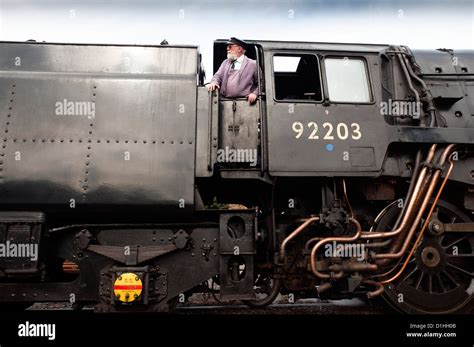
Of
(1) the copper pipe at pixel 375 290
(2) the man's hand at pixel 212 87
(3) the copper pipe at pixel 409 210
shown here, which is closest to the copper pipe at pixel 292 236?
(3) the copper pipe at pixel 409 210

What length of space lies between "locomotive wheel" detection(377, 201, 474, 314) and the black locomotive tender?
2 centimetres

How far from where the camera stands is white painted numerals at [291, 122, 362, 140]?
399cm

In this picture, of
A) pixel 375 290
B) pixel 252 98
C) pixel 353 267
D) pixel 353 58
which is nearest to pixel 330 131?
pixel 252 98

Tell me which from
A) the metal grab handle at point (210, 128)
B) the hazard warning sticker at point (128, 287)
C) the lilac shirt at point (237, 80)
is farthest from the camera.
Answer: the lilac shirt at point (237, 80)

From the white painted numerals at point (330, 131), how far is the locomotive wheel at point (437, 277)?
1199 millimetres

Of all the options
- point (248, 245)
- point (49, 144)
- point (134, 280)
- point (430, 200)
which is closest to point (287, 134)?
point (248, 245)

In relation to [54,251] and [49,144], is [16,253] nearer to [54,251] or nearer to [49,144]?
[54,251]

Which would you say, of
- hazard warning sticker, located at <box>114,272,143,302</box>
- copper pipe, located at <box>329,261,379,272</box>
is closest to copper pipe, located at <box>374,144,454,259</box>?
copper pipe, located at <box>329,261,379,272</box>

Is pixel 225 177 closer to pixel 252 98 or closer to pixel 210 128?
pixel 210 128

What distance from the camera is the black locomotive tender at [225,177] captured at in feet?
12.1

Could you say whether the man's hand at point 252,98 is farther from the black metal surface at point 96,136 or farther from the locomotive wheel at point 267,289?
the locomotive wheel at point 267,289

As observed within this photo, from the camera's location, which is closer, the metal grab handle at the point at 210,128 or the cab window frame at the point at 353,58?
the metal grab handle at the point at 210,128

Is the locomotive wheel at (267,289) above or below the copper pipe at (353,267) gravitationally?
below

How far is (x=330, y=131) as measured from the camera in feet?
13.2
